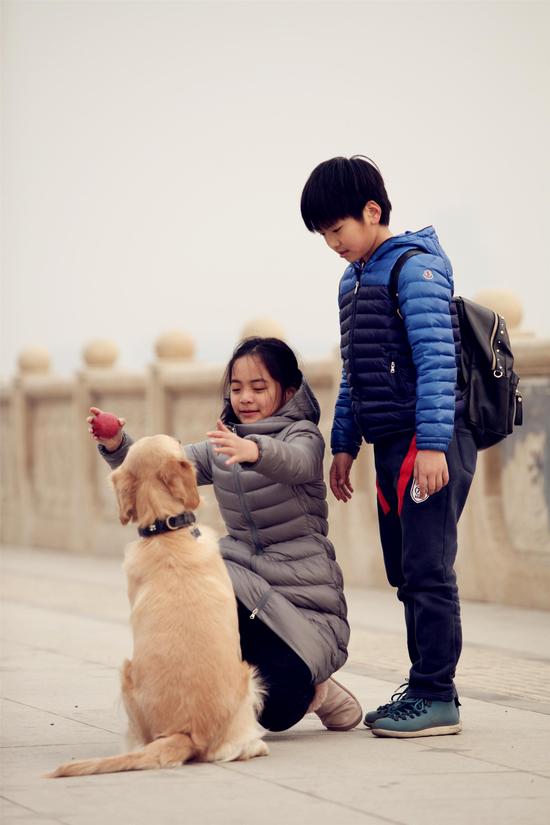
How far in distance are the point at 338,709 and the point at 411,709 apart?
334 mm

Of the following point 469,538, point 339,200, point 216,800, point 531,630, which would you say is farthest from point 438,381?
point 469,538

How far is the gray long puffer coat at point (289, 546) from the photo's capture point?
6316 millimetres

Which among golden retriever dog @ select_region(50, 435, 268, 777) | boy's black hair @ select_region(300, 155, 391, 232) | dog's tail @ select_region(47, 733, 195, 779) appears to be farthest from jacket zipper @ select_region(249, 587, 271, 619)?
boy's black hair @ select_region(300, 155, 391, 232)

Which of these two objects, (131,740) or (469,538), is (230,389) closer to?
(131,740)

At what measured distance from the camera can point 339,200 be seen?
21.0ft

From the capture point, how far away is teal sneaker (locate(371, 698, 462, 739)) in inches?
252

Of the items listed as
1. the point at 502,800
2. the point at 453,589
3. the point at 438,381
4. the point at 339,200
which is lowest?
the point at 502,800

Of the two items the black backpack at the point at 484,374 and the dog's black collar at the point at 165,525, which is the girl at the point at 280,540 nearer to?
the dog's black collar at the point at 165,525

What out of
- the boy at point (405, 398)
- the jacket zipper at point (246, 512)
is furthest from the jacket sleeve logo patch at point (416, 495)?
the jacket zipper at point (246, 512)

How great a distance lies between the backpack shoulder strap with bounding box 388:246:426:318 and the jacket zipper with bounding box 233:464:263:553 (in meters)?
0.85

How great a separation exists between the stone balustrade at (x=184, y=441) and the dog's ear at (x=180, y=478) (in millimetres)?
4436

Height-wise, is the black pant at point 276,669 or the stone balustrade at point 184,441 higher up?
the stone balustrade at point 184,441

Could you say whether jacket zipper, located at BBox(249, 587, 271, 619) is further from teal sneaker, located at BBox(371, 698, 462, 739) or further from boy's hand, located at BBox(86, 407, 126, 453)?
boy's hand, located at BBox(86, 407, 126, 453)

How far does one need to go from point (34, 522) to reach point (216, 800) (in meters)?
15.7
